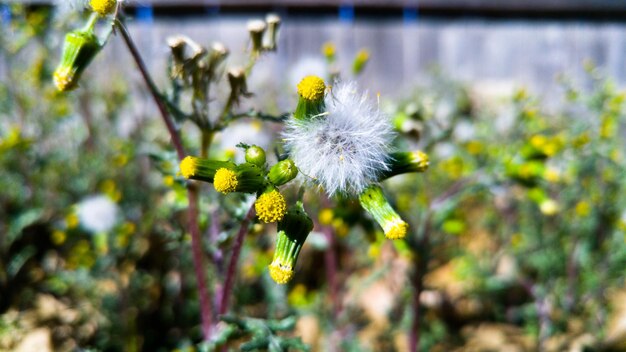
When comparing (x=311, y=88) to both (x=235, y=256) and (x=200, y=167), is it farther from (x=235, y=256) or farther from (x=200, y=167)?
(x=235, y=256)

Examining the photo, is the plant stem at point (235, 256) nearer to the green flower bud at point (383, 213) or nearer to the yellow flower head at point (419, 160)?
the green flower bud at point (383, 213)

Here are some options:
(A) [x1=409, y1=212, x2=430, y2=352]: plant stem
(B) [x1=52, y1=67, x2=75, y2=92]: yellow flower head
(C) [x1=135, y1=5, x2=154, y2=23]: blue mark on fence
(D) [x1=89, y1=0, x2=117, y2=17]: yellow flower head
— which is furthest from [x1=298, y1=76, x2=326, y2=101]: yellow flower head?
(C) [x1=135, y1=5, x2=154, y2=23]: blue mark on fence

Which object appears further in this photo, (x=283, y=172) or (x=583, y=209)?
(x=583, y=209)

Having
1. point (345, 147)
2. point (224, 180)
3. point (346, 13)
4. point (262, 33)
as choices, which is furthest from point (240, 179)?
point (346, 13)

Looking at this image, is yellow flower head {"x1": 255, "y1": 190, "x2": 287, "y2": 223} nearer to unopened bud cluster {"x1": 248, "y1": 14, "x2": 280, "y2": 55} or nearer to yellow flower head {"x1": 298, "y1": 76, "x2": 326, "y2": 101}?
yellow flower head {"x1": 298, "y1": 76, "x2": 326, "y2": 101}

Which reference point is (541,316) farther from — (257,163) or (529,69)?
(529,69)

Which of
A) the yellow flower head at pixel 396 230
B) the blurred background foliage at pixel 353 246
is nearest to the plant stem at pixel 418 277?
the blurred background foliage at pixel 353 246
